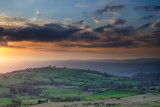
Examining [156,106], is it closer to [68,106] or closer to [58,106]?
[68,106]

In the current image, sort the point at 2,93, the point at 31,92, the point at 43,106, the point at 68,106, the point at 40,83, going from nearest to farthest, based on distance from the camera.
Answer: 1. the point at 68,106
2. the point at 43,106
3. the point at 2,93
4. the point at 31,92
5. the point at 40,83

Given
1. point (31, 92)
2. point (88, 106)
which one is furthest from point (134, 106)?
point (31, 92)

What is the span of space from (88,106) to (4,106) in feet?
120

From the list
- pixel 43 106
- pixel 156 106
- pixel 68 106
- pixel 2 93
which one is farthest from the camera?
pixel 2 93

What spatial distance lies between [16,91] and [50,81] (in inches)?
1928

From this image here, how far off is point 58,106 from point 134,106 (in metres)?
27.8

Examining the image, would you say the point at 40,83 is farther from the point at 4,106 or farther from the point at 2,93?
the point at 4,106

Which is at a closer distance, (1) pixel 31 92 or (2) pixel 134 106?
(2) pixel 134 106

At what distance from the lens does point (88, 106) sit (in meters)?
64.4

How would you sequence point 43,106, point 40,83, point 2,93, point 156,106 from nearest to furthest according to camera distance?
point 156,106 → point 43,106 → point 2,93 → point 40,83

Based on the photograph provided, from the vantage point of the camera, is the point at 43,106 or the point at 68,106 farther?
the point at 43,106

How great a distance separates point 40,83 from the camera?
156 metres

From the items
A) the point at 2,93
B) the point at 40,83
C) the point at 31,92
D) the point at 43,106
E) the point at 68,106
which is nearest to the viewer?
the point at 68,106

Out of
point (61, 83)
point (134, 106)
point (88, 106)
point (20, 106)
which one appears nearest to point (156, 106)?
point (134, 106)
